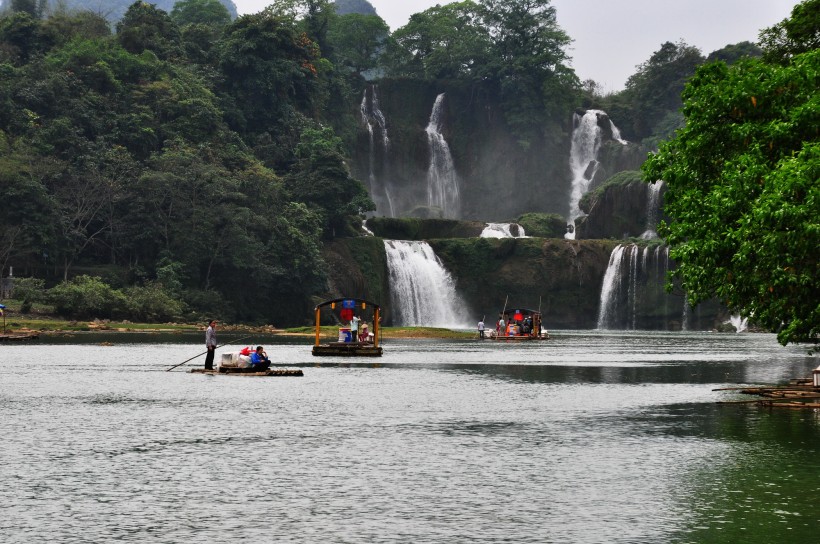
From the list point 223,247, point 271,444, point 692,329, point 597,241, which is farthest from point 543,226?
point 271,444

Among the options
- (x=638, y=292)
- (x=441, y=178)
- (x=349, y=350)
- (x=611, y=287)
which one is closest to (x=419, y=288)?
(x=611, y=287)

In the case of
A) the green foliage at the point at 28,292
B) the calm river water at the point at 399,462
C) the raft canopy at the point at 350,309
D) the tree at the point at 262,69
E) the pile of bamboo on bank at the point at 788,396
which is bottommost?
the calm river water at the point at 399,462

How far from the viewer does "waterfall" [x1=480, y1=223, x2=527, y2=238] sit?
421 ft

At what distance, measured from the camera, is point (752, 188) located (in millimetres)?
32656

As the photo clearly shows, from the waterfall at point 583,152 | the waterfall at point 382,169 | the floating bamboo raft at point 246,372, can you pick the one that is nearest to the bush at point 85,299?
the floating bamboo raft at point 246,372

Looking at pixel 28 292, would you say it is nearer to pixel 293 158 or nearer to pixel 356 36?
pixel 293 158

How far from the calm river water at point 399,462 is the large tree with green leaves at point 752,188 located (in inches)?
150

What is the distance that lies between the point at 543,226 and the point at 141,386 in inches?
3869

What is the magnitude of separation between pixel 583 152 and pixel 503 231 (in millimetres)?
34870

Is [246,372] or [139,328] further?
[139,328]

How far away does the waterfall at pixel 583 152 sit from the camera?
Result: 15600cm

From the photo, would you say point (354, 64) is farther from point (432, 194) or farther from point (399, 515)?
point (399, 515)

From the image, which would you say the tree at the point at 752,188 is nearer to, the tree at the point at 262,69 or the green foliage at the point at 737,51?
the tree at the point at 262,69

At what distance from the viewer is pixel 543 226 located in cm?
13300
